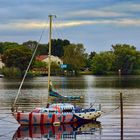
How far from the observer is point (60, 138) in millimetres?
43625

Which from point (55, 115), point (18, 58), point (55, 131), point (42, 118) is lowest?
point (55, 131)

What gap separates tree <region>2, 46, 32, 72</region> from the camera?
634ft

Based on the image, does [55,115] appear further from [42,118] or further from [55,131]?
[55,131]

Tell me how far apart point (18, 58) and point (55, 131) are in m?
148

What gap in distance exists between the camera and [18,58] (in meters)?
194

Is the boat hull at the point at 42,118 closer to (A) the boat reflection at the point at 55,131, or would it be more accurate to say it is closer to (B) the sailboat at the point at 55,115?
(B) the sailboat at the point at 55,115

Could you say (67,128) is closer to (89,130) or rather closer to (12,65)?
(89,130)

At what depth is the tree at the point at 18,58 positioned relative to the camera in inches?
7603

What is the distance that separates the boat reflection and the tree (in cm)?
14270

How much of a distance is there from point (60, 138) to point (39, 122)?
6653 millimetres

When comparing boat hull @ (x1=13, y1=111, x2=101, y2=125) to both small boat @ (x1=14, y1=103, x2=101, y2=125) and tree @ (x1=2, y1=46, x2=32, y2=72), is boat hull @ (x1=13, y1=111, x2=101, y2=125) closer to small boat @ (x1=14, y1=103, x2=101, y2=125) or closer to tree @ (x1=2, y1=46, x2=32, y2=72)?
small boat @ (x1=14, y1=103, x2=101, y2=125)

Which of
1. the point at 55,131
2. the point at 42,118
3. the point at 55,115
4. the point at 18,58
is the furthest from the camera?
the point at 18,58

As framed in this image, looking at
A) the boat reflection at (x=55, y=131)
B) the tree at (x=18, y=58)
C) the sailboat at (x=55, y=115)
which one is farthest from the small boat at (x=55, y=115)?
the tree at (x=18, y=58)

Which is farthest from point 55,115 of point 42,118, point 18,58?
point 18,58
